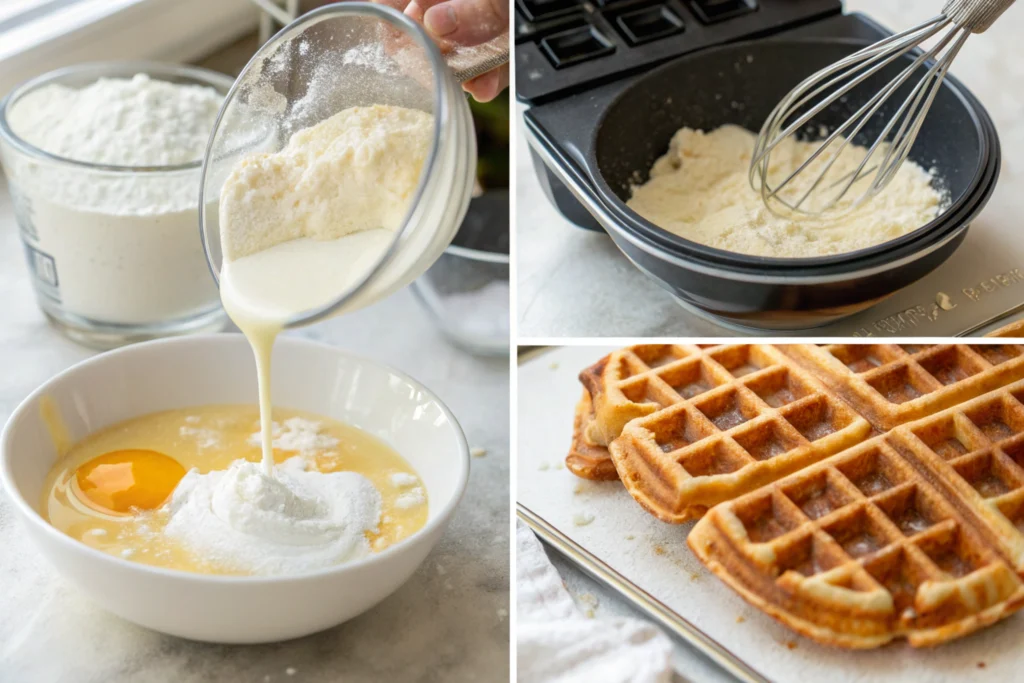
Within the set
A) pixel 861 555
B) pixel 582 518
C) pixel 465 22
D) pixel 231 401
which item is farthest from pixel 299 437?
pixel 861 555

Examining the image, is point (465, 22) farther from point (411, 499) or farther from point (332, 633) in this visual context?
point (332, 633)

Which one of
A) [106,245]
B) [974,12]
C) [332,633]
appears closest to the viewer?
[974,12]

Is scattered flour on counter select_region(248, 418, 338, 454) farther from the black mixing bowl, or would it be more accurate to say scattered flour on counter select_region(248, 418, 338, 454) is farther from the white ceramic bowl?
the black mixing bowl

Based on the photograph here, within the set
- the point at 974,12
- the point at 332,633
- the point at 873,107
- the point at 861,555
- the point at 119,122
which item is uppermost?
the point at 974,12

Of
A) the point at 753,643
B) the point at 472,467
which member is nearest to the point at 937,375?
the point at 753,643

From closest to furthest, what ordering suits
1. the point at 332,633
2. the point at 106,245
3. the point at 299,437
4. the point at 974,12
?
the point at 974,12 → the point at 332,633 → the point at 299,437 → the point at 106,245

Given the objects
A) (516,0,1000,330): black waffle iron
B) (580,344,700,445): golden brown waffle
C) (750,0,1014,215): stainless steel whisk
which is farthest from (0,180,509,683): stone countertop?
(750,0,1014,215): stainless steel whisk
